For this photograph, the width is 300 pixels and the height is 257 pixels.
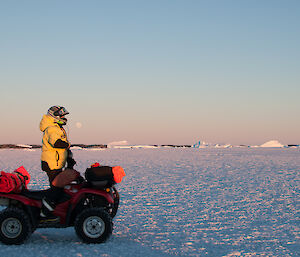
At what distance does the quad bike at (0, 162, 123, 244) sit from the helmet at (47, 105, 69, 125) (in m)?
1.02

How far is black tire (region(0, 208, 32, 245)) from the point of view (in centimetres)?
610

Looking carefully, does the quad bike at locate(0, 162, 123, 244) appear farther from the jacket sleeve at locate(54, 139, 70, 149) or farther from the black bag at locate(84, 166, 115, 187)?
the jacket sleeve at locate(54, 139, 70, 149)

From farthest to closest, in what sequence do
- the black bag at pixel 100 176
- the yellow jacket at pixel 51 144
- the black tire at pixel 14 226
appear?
the yellow jacket at pixel 51 144 < the black bag at pixel 100 176 < the black tire at pixel 14 226

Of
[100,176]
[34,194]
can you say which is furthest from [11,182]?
[100,176]

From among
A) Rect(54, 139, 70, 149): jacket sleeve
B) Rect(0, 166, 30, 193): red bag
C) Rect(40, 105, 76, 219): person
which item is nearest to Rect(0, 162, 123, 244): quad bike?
Rect(0, 166, 30, 193): red bag

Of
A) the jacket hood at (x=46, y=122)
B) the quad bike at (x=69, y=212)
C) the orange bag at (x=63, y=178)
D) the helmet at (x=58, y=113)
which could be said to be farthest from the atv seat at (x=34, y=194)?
the helmet at (x=58, y=113)

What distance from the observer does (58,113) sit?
670 cm

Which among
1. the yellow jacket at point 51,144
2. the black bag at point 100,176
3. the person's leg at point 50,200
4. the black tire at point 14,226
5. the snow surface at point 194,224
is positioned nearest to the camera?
the snow surface at point 194,224

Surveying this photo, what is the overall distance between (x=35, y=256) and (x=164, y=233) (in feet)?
7.46

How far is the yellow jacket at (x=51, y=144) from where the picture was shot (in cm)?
664

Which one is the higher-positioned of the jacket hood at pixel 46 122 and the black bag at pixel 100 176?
the jacket hood at pixel 46 122

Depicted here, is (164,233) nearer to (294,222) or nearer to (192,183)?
(294,222)

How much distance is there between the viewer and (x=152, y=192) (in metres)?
11.9

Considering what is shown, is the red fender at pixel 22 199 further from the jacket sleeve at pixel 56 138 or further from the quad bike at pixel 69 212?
the jacket sleeve at pixel 56 138
